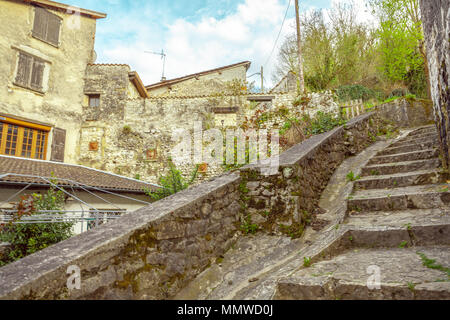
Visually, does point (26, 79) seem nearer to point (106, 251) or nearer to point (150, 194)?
point (150, 194)

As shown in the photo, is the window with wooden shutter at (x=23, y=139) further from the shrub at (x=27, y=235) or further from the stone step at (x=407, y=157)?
the stone step at (x=407, y=157)

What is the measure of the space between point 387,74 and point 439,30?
518 inches

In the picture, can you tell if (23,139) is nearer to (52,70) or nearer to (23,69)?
(23,69)

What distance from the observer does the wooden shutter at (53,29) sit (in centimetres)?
1170

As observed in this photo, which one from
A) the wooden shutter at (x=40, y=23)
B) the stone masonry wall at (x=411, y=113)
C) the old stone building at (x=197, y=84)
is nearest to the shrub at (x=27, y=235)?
the wooden shutter at (x=40, y=23)

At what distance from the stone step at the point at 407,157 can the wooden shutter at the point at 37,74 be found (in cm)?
1255

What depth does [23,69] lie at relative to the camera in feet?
34.9

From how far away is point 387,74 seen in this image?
46.8ft

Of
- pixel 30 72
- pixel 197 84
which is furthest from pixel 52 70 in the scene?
pixel 197 84

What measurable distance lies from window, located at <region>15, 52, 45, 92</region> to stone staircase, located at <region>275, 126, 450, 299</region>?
493 inches

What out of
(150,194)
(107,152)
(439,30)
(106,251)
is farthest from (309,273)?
(107,152)

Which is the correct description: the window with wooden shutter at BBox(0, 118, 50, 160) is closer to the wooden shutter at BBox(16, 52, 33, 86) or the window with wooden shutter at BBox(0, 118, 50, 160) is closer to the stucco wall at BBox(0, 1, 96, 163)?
the stucco wall at BBox(0, 1, 96, 163)

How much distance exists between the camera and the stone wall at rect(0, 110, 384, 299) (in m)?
1.59

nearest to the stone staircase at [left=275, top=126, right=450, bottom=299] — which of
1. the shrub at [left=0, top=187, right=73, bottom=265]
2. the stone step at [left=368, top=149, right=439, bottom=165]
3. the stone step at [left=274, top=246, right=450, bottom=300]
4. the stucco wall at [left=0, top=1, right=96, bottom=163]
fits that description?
the stone step at [left=274, top=246, right=450, bottom=300]
